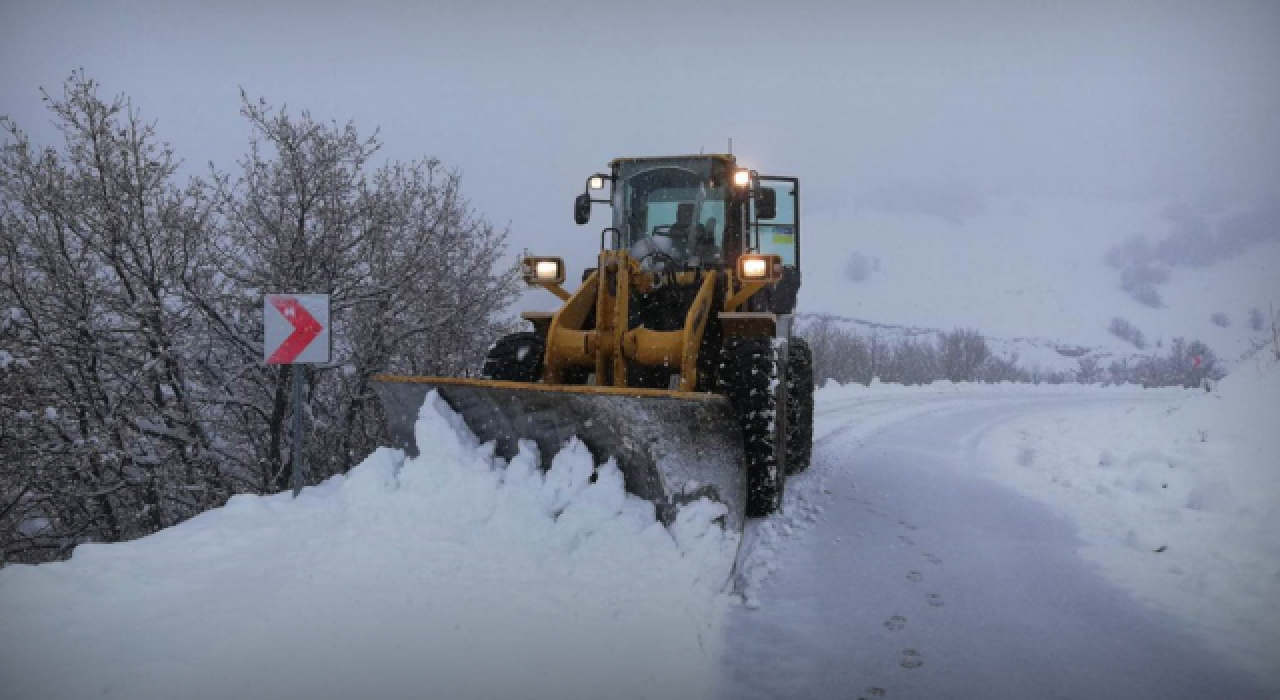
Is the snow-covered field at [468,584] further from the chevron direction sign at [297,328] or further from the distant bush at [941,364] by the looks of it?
the distant bush at [941,364]

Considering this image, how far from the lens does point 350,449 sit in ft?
33.9

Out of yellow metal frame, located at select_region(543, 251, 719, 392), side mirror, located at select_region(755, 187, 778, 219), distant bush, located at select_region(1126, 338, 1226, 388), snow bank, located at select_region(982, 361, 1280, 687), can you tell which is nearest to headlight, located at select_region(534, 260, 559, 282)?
yellow metal frame, located at select_region(543, 251, 719, 392)

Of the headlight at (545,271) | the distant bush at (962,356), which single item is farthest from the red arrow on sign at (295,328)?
the distant bush at (962,356)

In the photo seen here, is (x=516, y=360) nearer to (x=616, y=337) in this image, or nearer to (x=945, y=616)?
(x=616, y=337)

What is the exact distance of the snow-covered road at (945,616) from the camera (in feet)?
8.79

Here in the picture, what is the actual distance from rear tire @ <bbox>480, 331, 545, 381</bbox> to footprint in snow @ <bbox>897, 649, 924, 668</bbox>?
126 inches

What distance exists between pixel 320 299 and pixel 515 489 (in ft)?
6.51

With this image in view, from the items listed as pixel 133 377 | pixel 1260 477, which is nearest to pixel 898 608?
pixel 1260 477

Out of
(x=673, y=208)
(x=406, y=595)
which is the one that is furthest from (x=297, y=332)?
(x=673, y=208)

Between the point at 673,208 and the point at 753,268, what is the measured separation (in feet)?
5.14

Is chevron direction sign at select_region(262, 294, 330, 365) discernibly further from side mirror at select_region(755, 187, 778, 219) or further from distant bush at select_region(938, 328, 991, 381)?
distant bush at select_region(938, 328, 991, 381)

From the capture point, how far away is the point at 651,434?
12.9 ft

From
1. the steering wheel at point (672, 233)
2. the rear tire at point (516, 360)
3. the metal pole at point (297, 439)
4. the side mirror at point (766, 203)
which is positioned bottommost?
the metal pole at point (297, 439)

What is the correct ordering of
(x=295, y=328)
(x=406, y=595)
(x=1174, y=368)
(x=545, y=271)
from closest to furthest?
1. (x=406, y=595)
2. (x=295, y=328)
3. (x=545, y=271)
4. (x=1174, y=368)
